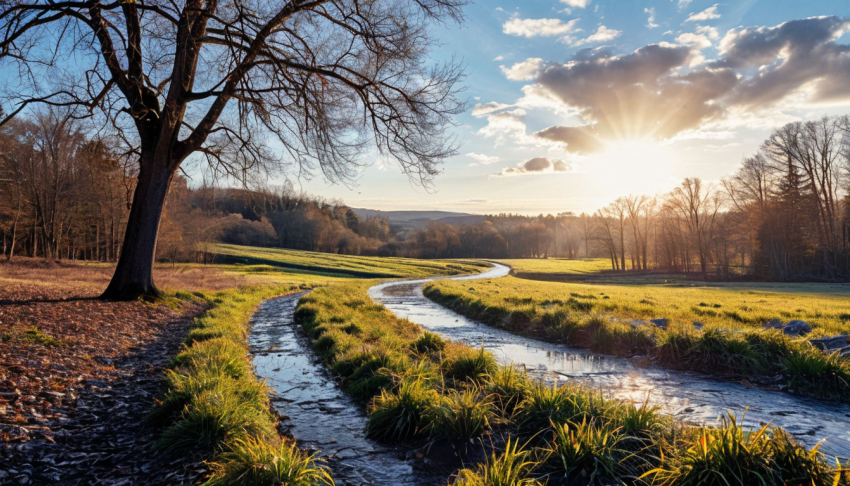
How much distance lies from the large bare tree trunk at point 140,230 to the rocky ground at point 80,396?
1.87 m

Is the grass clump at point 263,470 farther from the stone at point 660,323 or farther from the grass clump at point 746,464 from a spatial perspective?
the stone at point 660,323

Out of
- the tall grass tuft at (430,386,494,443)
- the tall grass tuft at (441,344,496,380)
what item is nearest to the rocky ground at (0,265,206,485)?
the tall grass tuft at (430,386,494,443)

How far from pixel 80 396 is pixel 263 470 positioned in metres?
3.72

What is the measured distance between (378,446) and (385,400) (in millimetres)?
634

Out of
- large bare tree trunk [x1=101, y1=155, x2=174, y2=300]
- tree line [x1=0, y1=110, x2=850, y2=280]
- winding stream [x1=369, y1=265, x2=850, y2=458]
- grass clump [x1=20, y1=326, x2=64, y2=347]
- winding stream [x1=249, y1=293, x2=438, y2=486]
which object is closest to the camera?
winding stream [x1=249, y1=293, x2=438, y2=486]

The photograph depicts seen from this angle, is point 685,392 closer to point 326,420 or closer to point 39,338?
point 326,420

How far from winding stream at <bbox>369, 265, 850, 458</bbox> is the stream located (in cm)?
1

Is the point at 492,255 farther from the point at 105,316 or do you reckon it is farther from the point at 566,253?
the point at 105,316

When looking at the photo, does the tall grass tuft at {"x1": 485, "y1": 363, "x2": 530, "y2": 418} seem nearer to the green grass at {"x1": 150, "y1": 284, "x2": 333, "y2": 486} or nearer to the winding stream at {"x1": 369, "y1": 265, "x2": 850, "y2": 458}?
the winding stream at {"x1": 369, "y1": 265, "x2": 850, "y2": 458}

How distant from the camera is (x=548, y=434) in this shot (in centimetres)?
491

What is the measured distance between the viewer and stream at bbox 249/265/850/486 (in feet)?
15.2

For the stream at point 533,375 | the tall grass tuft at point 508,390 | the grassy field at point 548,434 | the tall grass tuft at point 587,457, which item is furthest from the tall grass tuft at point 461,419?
the tall grass tuft at point 587,457

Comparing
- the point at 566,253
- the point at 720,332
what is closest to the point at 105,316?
the point at 720,332

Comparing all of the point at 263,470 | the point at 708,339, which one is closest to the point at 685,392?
the point at 708,339
